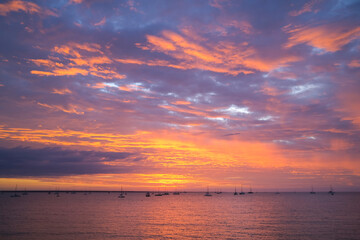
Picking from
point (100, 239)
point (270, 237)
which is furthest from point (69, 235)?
point (270, 237)

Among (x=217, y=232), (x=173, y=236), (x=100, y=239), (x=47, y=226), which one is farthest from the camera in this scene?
(x=47, y=226)

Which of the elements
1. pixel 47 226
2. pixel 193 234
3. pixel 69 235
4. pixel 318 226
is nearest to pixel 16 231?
pixel 47 226

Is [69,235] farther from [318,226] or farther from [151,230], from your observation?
[318,226]

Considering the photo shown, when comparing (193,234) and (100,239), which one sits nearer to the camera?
(100,239)

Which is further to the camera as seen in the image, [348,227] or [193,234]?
[348,227]

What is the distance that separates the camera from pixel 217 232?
200 feet

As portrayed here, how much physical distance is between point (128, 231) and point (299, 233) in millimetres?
35681

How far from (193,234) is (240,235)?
9395 mm

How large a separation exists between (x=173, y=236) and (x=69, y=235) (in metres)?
19.8

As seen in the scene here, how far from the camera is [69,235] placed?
2159 inches

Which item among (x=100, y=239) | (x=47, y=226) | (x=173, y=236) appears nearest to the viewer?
(x=100, y=239)

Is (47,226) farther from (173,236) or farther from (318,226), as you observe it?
(318,226)

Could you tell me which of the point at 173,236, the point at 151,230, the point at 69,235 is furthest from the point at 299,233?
the point at 69,235

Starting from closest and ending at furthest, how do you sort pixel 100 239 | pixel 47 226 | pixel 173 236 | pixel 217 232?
pixel 100 239 < pixel 173 236 < pixel 217 232 < pixel 47 226
